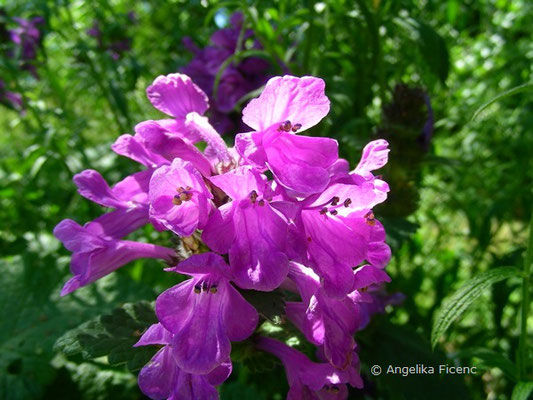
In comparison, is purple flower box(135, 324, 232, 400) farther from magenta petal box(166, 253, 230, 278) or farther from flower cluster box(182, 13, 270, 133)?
flower cluster box(182, 13, 270, 133)

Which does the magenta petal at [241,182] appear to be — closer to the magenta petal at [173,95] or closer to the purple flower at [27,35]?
the magenta petal at [173,95]

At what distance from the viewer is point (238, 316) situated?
847 mm

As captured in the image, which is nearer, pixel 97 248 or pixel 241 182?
pixel 241 182

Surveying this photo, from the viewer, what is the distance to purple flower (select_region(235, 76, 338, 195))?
0.85m

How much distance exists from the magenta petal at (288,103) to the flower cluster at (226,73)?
101 centimetres

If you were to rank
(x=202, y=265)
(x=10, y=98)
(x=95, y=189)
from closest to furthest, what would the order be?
(x=202, y=265), (x=95, y=189), (x=10, y=98)

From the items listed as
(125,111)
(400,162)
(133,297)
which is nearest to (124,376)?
(133,297)

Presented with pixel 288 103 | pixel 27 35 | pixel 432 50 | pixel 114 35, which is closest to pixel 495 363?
pixel 288 103

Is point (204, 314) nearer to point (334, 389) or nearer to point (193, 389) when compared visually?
point (193, 389)

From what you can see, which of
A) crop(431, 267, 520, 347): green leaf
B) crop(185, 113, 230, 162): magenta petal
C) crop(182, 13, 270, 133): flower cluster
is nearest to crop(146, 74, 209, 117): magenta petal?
crop(185, 113, 230, 162): magenta petal

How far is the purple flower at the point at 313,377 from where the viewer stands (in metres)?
0.93

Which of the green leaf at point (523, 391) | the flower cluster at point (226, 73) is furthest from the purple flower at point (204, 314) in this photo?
the flower cluster at point (226, 73)

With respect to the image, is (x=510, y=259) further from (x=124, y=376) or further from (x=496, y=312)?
(x=124, y=376)

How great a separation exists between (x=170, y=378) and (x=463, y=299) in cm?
52
